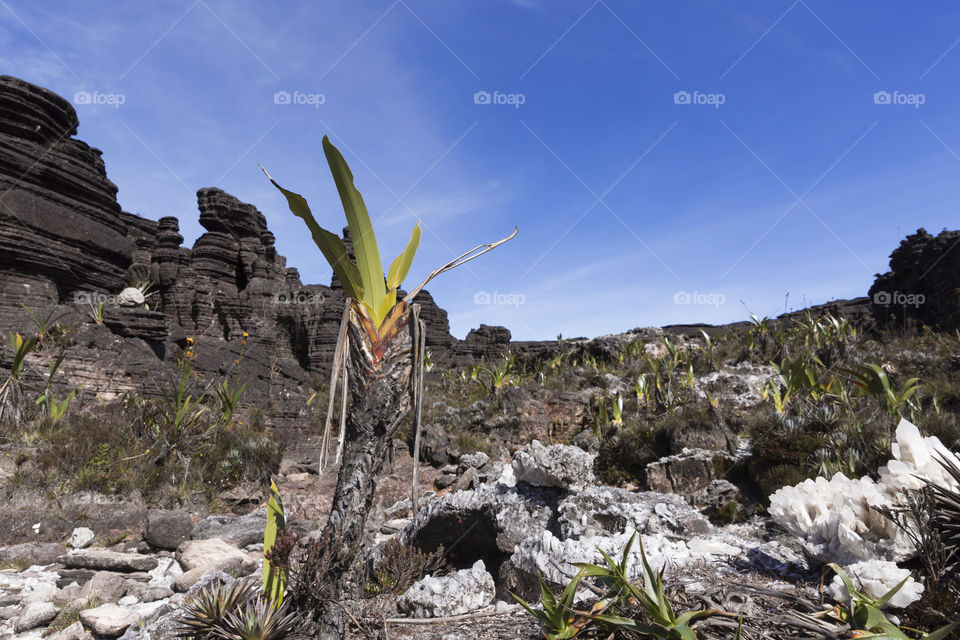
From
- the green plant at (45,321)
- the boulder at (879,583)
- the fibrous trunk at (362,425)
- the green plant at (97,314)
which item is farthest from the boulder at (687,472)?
the green plant at (97,314)

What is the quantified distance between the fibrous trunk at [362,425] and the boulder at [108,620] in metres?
2.16

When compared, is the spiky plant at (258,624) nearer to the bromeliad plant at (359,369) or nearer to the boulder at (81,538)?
the bromeliad plant at (359,369)

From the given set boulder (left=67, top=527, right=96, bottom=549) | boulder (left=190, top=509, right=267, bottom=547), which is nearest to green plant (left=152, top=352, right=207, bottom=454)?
boulder (left=190, top=509, right=267, bottom=547)

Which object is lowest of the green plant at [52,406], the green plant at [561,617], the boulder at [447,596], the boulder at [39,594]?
the boulder at [39,594]

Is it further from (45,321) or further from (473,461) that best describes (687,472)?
(45,321)

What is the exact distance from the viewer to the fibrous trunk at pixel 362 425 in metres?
2.40

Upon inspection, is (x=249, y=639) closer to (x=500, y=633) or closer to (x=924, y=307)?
(x=500, y=633)

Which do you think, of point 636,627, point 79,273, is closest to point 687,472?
point 636,627

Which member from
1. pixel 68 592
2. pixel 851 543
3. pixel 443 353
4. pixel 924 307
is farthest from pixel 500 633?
pixel 443 353

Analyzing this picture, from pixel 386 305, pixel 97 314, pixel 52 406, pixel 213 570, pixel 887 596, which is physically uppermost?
pixel 97 314

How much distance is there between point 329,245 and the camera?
246 cm

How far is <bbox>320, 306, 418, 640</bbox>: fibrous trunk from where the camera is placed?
240 centimetres

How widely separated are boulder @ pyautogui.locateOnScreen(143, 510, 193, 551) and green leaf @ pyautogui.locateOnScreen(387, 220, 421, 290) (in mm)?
5131

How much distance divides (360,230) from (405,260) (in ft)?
1.33
